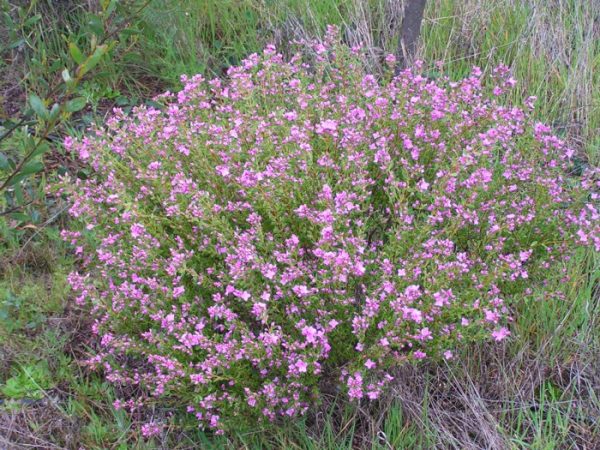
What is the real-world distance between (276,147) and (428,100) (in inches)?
29.4

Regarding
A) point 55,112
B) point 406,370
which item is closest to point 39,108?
point 55,112

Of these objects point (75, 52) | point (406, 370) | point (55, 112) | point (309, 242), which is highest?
point (75, 52)

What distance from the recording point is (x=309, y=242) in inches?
104

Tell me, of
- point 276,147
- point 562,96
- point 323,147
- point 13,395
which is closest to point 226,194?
point 276,147

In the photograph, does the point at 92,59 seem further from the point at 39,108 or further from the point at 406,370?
the point at 406,370

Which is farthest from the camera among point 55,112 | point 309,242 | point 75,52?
point 309,242

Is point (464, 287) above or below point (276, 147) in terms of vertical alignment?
below

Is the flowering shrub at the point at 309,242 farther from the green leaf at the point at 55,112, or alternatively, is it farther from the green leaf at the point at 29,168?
the green leaf at the point at 55,112

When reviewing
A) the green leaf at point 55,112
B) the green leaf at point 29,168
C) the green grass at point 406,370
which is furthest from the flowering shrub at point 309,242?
the green leaf at point 55,112

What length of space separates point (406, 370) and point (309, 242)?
68 cm

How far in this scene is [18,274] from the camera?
3.34 metres

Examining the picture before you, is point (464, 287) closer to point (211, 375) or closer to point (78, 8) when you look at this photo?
point (211, 375)

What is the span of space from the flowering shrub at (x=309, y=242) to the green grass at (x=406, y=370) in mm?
174

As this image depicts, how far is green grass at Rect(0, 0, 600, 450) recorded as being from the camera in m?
2.56
